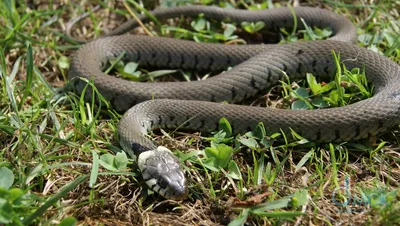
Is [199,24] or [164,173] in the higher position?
[199,24]

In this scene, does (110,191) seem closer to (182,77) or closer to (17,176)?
(17,176)

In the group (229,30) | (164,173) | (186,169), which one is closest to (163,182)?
(164,173)

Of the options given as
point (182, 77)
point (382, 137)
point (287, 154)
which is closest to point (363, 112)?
point (382, 137)

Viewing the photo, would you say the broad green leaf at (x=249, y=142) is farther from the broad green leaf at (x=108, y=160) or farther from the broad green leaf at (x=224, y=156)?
the broad green leaf at (x=108, y=160)

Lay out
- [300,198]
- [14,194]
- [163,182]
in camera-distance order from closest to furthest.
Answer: [14,194], [300,198], [163,182]

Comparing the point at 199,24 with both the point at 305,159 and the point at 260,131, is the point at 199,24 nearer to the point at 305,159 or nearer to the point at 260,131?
the point at 260,131

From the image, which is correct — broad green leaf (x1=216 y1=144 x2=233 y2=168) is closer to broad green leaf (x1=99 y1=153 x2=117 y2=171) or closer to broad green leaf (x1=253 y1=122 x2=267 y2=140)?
broad green leaf (x1=253 y1=122 x2=267 y2=140)

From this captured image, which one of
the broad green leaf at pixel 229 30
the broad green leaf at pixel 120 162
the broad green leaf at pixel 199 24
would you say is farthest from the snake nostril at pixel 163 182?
the broad green leaf at pixel 199 24
